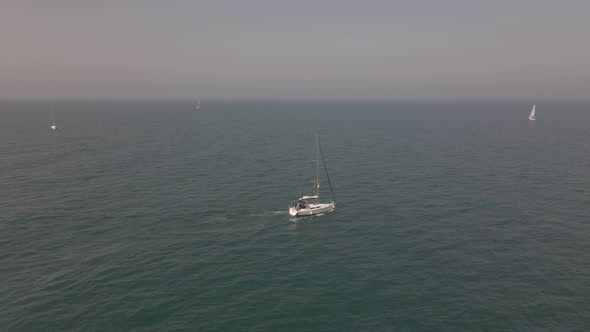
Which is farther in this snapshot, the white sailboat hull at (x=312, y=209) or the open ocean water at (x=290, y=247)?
the white sailboat hull at (x=312, y=209)

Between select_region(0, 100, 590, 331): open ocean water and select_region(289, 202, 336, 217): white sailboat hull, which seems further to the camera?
select_region(289, 202, 336, 217): white sailboat hull

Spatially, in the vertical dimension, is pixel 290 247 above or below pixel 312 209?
below

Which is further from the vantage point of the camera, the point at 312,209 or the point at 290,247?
the point at 312,209

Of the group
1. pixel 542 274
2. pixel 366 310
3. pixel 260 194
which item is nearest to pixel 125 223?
pixel 260 194

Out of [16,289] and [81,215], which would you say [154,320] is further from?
[81,215]
